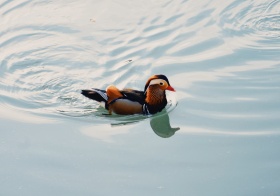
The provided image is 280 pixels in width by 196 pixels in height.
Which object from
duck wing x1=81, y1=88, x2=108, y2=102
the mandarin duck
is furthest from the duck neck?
duck wing x1=81, y1=88, x2=108, y2=102

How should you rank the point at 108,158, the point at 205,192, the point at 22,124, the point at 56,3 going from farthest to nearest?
the point at 56,3, the point at 22,124, the point at 108,158, the point at 205,192

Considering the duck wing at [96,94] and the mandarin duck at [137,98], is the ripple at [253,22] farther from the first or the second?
the duck wing at [96,94]

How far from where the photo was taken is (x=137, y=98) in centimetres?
1104

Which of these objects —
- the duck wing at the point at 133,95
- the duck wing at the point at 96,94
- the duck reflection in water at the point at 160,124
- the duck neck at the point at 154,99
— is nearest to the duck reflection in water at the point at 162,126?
the duck reflection in water at the point at 160,124

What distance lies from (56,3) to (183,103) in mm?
4563

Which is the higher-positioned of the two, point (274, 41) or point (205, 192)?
point (274, 41)

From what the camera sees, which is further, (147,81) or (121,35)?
(121,35)

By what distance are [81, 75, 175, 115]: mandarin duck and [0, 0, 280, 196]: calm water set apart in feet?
0.52

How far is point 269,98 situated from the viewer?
11.0 m

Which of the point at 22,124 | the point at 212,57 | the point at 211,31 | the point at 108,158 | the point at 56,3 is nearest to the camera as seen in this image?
the point at 108,158

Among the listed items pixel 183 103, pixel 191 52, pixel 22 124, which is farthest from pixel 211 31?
pixel 22 124

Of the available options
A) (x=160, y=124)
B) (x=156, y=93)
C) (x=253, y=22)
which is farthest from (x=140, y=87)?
(x=253, y=22)

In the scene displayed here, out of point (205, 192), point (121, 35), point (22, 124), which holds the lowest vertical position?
point (205, 192)

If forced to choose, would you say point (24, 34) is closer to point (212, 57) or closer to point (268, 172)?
point (212, 57)
